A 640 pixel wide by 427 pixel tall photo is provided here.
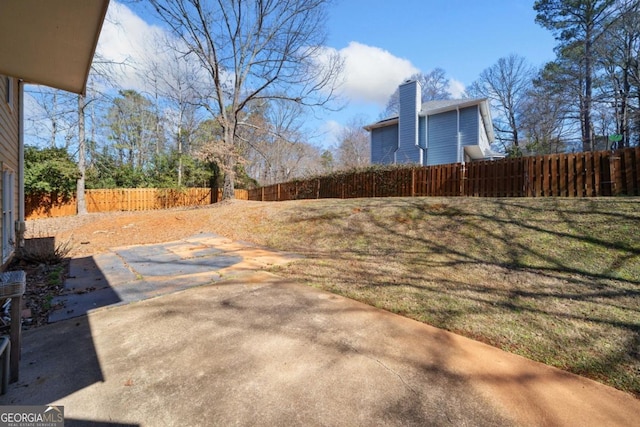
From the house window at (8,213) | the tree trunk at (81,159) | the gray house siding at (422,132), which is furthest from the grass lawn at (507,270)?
the tree trunk at (81,159)

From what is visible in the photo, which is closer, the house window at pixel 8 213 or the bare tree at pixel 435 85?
the house window at pixel 8 213

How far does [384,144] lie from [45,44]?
1628 cm

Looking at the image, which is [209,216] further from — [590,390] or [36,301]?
[590,390]

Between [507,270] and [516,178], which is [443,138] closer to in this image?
[516,178]

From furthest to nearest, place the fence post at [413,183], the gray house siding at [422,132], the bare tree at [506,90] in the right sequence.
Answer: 1. the bare tree at [506,90]
2. the gray house siding at [422,132]
3. the fence post at [413,183]

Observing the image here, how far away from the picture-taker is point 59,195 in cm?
1377

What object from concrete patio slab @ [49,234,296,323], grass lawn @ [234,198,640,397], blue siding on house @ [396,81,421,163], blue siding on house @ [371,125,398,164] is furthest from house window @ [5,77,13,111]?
blue siding on house @ [371,125,398,164]

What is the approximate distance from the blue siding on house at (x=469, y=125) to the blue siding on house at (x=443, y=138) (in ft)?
0.95

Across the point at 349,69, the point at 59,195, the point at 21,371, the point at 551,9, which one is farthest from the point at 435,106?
the point at 59,195

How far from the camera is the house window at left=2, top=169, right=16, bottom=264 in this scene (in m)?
4.67

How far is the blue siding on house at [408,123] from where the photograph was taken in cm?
1554

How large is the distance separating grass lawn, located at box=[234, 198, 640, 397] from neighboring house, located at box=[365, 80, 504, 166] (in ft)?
30.3

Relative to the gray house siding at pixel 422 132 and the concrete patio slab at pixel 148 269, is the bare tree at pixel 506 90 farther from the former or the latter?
the concrete patio slab at pixel 148 269
